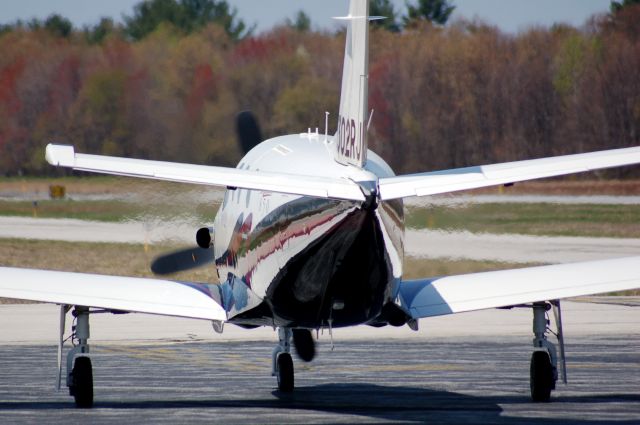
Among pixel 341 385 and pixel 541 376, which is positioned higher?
pixel 541 376

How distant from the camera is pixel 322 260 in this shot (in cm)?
1395

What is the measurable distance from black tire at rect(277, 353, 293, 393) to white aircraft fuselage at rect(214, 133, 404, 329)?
189cm

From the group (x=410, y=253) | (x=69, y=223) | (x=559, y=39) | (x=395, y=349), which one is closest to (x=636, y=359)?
(x=395, y=349)

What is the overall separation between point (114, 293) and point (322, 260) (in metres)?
3.57

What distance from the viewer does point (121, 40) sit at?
49.3m

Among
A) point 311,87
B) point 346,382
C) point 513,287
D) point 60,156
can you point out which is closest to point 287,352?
point 346,382

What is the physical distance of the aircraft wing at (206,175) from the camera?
39.0ft

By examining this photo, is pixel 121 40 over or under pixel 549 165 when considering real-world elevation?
over

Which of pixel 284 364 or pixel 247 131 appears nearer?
pixel 284 364

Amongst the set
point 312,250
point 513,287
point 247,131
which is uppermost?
point 247,131

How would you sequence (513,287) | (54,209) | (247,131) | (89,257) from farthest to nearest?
1. (54,209)
2. (89,257)
3. (247,131)
4. (513,287)

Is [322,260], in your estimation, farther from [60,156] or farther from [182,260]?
[182,260]

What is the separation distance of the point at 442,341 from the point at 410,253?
14.0ft

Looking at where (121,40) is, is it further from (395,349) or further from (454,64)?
(395,349)
